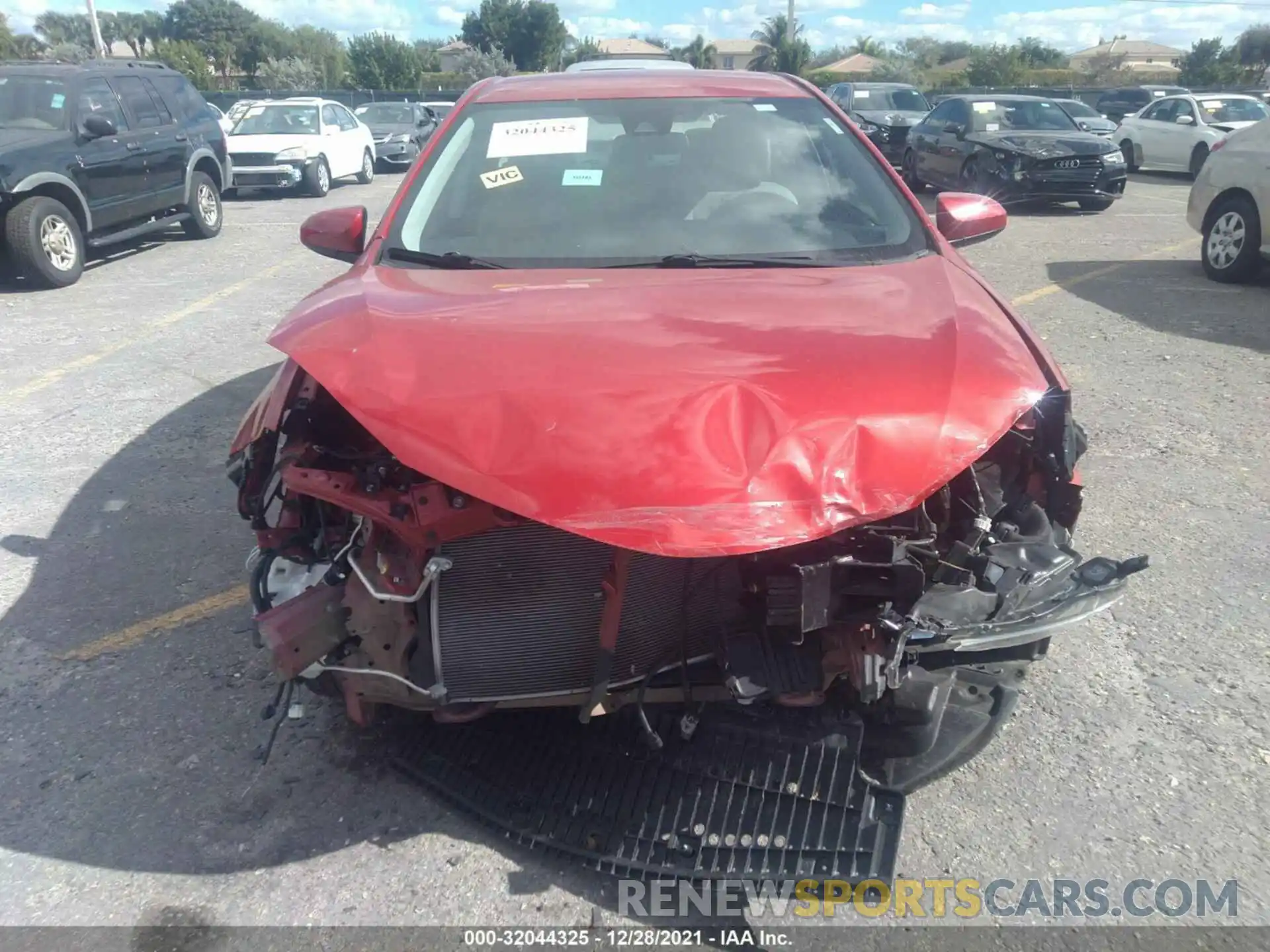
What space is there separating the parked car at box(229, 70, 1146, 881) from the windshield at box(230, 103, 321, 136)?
14522 millimetres

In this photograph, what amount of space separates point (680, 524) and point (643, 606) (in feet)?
1.71

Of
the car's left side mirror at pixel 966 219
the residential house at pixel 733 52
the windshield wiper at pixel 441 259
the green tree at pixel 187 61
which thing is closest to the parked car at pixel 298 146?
the windshield wiper at pixel 441 259

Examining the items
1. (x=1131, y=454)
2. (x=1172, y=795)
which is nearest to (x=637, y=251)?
(x=1172, y=795)

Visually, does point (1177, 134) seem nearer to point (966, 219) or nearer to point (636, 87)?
point (966, 219)

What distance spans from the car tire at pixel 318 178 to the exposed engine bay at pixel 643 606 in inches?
557

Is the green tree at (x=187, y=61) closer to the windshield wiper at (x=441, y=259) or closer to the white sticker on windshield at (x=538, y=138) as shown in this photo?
the white sticker on windshield at (x=538, y=138)

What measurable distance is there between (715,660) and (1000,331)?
1169 mm

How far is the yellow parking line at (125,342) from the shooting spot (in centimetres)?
618

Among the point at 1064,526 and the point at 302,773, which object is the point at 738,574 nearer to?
the point at 1064,526

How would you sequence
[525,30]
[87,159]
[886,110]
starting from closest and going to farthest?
[87,159] → [886,110] → [525,30]

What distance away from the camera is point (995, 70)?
161ft

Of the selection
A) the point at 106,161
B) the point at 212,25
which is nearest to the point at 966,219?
the point at 106,161

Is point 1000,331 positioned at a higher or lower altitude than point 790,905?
higher

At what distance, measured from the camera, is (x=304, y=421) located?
265cm
